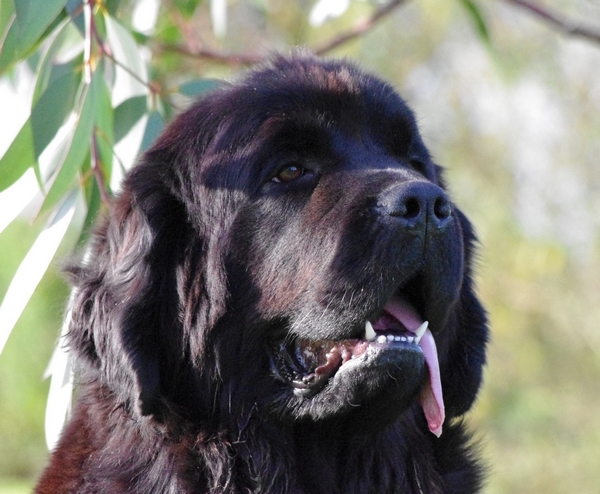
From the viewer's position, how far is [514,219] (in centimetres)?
1220

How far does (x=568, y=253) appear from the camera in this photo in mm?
12242

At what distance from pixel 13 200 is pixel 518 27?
9.96m

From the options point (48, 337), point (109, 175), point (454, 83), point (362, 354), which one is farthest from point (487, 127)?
point (362, 354)

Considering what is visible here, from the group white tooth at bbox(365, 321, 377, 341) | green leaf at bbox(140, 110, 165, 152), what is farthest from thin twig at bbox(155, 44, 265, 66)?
white tooth at bbox(365, 321, 377, 341)

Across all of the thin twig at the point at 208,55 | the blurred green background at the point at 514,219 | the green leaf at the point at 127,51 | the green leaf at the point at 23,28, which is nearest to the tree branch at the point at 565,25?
the thin twig at the point at 208,55

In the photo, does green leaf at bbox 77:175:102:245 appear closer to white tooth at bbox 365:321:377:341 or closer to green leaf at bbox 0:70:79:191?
green leaf at bbox 0:70:79:191

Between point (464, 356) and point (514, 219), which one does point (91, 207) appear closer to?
point (464, 356)

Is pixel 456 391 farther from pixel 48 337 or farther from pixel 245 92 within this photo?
pixel 48 337

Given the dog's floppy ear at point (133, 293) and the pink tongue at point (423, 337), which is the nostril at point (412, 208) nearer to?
the pink tongue at point (423, 337)

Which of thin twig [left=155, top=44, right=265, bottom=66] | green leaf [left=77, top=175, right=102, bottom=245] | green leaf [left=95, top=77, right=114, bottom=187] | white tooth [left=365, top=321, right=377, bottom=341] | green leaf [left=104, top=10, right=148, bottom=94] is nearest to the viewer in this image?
white tooth [left=365, top=321, right=377, bottom=341]

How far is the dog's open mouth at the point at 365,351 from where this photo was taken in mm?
2848

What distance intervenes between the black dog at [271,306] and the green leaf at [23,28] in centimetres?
62

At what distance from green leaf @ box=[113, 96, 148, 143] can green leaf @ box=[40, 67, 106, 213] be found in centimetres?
47

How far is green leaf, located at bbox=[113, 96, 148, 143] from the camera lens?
4.17 m
